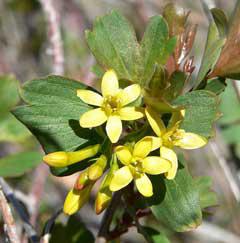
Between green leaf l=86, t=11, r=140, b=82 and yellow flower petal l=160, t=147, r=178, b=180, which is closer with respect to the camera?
yellow flower petal l=160, t=147, r=178, b=180

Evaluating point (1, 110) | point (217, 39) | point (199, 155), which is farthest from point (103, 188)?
point (199, 155)

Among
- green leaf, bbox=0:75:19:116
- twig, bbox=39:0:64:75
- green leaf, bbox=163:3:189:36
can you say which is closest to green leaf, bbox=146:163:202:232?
green leaf, bbox=163:3:189:36

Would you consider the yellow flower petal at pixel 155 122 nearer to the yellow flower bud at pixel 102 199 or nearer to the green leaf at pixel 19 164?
the yellow flower bud at pixel 102 199

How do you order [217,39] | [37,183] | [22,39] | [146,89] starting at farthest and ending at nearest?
[22,39], [37,183], [217,39], [146,89]

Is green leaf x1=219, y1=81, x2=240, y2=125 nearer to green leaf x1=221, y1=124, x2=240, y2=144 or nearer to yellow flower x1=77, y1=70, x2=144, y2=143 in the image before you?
green leaf x1=221, y1=124, x2=240, y2=144

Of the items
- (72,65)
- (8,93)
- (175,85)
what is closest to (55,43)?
(8,93)

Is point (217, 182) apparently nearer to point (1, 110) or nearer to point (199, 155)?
point (199, 155)

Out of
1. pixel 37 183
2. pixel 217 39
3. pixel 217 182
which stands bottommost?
pixel 217 182
